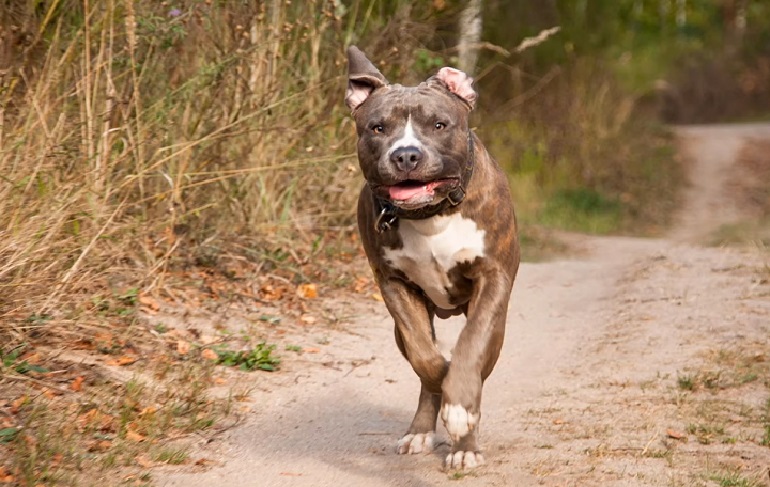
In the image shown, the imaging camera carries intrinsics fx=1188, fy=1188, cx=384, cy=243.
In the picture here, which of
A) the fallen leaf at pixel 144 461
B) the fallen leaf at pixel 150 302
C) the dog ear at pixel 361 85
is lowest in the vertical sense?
the fallen leaf at pixel 150 302

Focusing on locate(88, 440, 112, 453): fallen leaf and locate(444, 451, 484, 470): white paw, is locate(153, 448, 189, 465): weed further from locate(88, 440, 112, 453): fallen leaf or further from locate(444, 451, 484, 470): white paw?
locate(444, 451, 484, 470): white paw

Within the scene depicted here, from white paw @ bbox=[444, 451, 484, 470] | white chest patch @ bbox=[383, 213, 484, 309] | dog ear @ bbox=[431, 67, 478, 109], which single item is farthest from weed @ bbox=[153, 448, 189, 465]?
dog ear @ bbox=[431, 67, 478, 109]

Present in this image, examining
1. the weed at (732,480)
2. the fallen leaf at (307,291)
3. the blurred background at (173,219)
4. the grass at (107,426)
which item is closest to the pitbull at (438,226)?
the blurred background at (173,219)

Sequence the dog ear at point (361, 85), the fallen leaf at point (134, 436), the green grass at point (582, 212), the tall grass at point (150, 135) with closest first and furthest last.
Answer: the dog ear at point (361, 85), the fallen leaf at point (134, 436), the tall grass at point (150, 135), the green grass at point (582, 212)

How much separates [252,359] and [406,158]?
257cm

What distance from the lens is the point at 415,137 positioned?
4.89m

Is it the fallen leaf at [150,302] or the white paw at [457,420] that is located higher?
the white paw at [457,420]

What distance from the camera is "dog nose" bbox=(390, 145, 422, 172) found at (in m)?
4.75

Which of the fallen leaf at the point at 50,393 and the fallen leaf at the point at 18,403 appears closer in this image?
the fallen leaf at the point at 18,403

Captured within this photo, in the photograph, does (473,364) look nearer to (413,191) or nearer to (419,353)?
(419,353)

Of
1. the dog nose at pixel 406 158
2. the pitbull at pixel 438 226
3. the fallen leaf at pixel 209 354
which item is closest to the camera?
the dog nose at pixel 406 158

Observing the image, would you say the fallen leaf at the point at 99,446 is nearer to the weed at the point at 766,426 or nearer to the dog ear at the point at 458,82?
the dog ear at the point at 458,82

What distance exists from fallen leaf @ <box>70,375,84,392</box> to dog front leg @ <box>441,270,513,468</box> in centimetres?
200

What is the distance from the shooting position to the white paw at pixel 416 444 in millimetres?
5629
